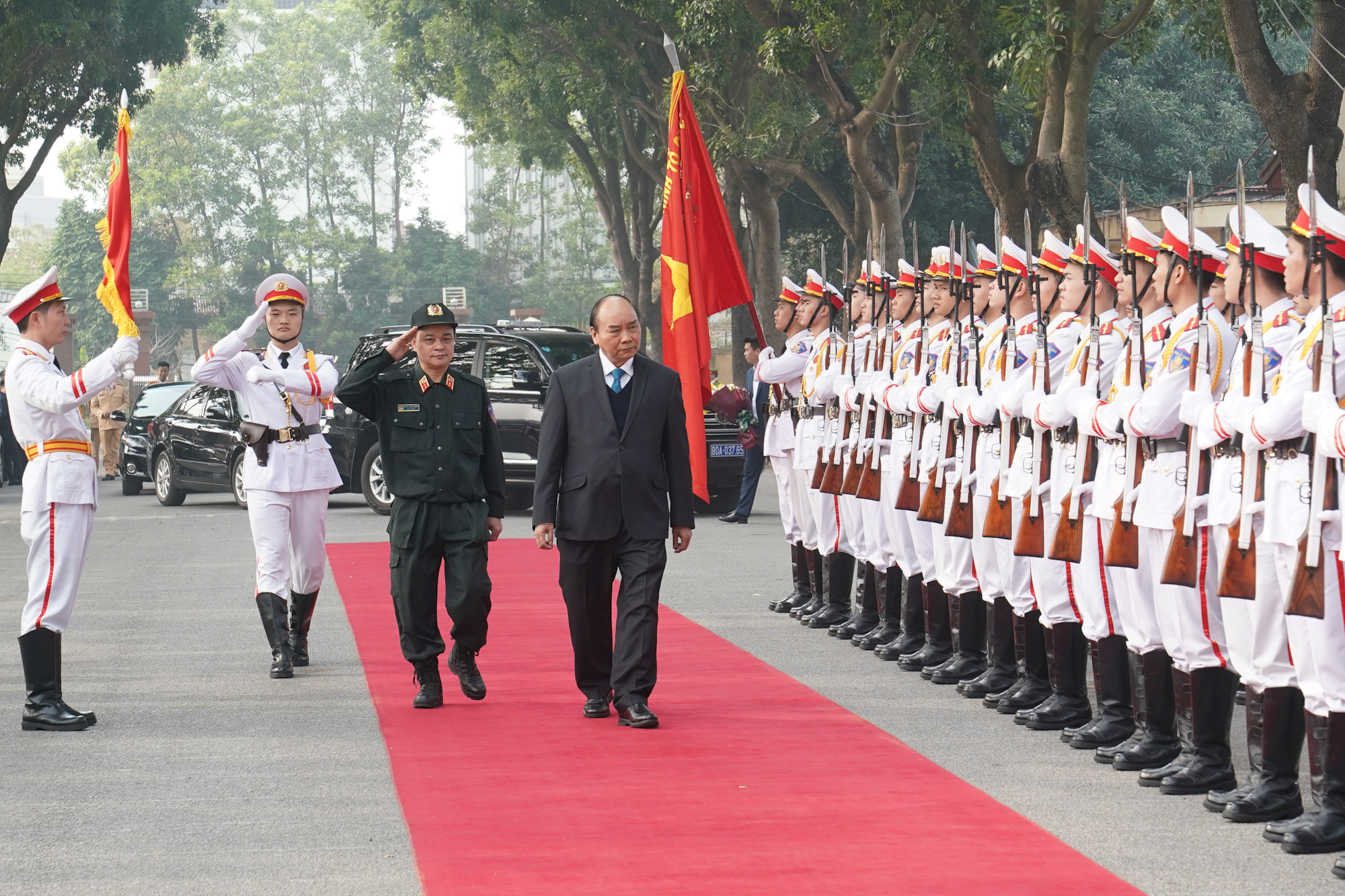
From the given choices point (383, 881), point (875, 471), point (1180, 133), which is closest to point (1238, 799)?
point (383, 881)

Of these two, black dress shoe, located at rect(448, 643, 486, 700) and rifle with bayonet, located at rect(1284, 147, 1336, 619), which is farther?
black dress shoe, located at rect(448, 643, 486, 700)

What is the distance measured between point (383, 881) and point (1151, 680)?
10.00 ft

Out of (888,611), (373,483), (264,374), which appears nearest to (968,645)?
(888,611)

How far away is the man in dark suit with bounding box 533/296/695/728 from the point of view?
24.6 ft

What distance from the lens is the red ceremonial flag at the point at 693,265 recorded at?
398 inches

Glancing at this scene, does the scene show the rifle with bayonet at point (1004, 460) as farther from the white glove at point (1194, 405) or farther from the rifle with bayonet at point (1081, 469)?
the white glove at point (1194, 405)

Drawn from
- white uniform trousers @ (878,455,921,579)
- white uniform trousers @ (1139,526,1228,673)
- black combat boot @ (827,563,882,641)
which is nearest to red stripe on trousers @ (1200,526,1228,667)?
white uniform trousers @ (1139,526,1228,673)

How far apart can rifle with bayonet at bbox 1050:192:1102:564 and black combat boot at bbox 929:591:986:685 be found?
4.54 feet

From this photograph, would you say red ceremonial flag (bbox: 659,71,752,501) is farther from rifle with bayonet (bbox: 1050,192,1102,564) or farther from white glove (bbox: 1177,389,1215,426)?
white glove (bbox: 1177,389,1215,426)

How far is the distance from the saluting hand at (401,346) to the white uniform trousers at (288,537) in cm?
140

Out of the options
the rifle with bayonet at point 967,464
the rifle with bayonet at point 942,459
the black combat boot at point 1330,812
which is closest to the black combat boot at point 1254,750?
the black combat boot at point 1330,812

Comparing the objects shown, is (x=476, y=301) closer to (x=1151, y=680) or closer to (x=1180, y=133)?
(x=1180, y=133)

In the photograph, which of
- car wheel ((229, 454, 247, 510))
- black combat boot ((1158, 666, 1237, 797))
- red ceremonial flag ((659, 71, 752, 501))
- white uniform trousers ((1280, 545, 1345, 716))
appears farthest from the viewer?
car wheel ((229, 454, 247, 510))

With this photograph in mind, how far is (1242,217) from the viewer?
574cm
